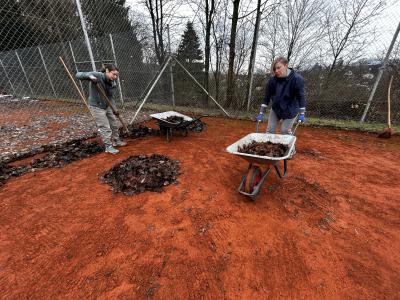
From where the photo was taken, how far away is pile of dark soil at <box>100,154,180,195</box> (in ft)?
9.69

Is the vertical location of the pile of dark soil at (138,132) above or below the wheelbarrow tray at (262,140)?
below

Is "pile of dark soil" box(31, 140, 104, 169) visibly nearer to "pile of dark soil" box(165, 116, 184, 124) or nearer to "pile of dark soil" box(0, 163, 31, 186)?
"pile of dark soil" box(0, 163, 31, 186)

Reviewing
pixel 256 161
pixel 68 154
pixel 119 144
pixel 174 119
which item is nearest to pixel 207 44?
pixel 174 119

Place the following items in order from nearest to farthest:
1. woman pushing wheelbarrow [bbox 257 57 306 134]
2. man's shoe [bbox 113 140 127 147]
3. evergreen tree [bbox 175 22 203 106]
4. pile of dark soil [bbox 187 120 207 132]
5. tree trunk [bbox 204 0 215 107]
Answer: woman pushing wheelbarrow [bbox 257 57 306 134] → man's shoe [bbox 113 140 127 147] → pile of dark soil [bbox 187 120 207 132] → evergreen tree [bbox 175 22 203 106] → tree trunk [bbox 204 0 215 107]

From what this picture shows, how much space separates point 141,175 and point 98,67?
20.1ft

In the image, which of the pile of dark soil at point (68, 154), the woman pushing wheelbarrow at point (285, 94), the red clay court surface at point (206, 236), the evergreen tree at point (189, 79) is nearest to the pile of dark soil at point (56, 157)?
the pile of dark soil at point (68, 154)

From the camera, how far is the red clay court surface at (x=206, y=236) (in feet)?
5.45

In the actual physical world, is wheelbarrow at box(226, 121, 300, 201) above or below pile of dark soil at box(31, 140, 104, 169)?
above

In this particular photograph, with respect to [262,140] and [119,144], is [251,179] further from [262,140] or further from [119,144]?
[119,144]

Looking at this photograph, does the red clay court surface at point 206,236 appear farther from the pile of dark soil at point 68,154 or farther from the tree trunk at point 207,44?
the tree trunk at point 207,44

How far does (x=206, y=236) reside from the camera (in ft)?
6.97

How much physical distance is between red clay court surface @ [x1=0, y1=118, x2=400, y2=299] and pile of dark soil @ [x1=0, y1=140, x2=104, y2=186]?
0.23 m

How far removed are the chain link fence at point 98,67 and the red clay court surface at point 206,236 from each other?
3000 millimetres

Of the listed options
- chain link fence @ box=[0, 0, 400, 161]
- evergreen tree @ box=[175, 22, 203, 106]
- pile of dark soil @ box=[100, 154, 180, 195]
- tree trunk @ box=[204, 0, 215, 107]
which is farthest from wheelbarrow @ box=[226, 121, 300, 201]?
tree trunk @ box=[204, 0, 215, 107]
